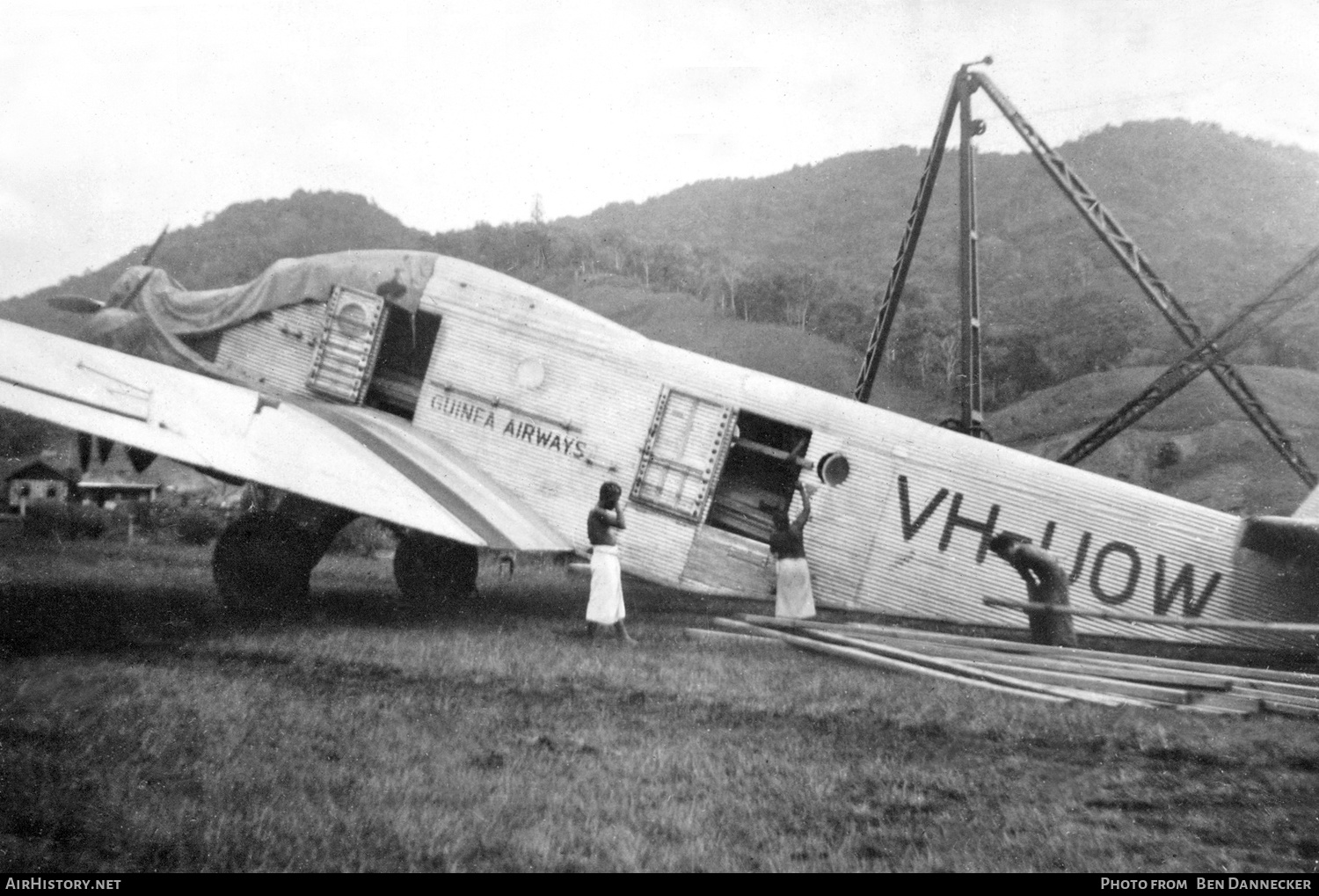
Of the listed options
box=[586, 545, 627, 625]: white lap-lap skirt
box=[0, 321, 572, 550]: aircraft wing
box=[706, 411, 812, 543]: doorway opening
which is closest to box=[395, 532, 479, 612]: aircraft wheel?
box=[0, 321, 572, 550]: aircraft wing

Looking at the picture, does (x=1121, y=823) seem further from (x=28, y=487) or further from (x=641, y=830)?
(x=28, y=487)

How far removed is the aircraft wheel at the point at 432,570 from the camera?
9.67m

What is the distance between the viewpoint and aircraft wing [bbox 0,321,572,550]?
6.45m

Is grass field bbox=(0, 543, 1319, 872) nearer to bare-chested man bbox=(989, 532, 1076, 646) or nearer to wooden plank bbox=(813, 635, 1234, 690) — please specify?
wooden plank bbox=(813, 635, 1234, 690)

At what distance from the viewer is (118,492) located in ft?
64.8

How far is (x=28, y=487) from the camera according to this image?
10.9 metres

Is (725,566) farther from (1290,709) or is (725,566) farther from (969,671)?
(1290,709)

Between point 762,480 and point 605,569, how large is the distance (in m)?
2.16

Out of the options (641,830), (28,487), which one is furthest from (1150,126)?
(28,487)

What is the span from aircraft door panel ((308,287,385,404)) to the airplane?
20 mm

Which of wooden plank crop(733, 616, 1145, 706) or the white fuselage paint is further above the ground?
the white fuselage paint

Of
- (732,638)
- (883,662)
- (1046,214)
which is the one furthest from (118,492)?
(1046,214)

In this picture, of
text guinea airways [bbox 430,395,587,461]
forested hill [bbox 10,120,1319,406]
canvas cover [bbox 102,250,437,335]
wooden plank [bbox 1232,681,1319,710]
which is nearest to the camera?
wooden plank [bbox 1232,681,1319,710]

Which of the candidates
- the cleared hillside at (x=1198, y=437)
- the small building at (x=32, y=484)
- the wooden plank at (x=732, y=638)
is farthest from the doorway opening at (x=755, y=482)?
the cleared hillside at (x=1198, y=437)
